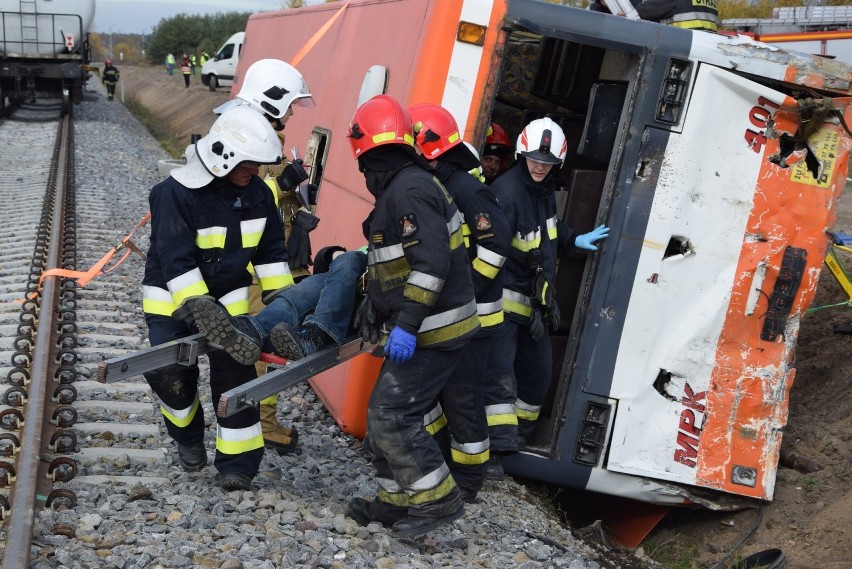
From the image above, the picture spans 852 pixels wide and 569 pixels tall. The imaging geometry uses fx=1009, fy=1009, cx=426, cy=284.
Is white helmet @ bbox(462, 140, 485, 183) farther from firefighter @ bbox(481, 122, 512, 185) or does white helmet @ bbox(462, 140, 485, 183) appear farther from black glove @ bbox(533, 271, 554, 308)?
firefighter @ bbox(481, 122, 512, 185)

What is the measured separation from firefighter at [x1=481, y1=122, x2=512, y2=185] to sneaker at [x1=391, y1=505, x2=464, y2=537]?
2837mm

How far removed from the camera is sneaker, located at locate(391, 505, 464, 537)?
4.21 meters

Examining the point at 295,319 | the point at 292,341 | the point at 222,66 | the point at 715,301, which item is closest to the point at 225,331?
the point at 292,341

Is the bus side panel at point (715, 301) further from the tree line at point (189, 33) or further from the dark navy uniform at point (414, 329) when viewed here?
the tree line at point (189, 33)

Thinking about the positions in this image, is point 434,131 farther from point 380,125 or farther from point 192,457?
point 192,457

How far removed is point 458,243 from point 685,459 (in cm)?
208

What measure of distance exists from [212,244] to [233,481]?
3.40 ft

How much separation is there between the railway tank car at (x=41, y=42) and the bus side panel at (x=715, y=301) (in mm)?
18999

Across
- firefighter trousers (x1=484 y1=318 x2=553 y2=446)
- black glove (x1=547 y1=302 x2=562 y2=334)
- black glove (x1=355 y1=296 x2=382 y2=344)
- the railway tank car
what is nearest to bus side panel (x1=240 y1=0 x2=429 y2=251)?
firefighter trousers (x1=484 y1=318 x2=553 y2=446)

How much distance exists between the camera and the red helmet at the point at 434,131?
183 inches

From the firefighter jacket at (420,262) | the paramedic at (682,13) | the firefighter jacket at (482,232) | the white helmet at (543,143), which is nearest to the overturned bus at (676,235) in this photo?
the white helmet at (543,143)

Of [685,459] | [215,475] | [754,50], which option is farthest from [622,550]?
[754,50]

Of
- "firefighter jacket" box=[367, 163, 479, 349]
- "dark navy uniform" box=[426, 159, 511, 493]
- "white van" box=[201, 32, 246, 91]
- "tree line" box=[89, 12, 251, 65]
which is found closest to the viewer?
"firefighter jacket" box=[367, 163, 479, 349]

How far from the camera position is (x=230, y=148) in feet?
13.9
